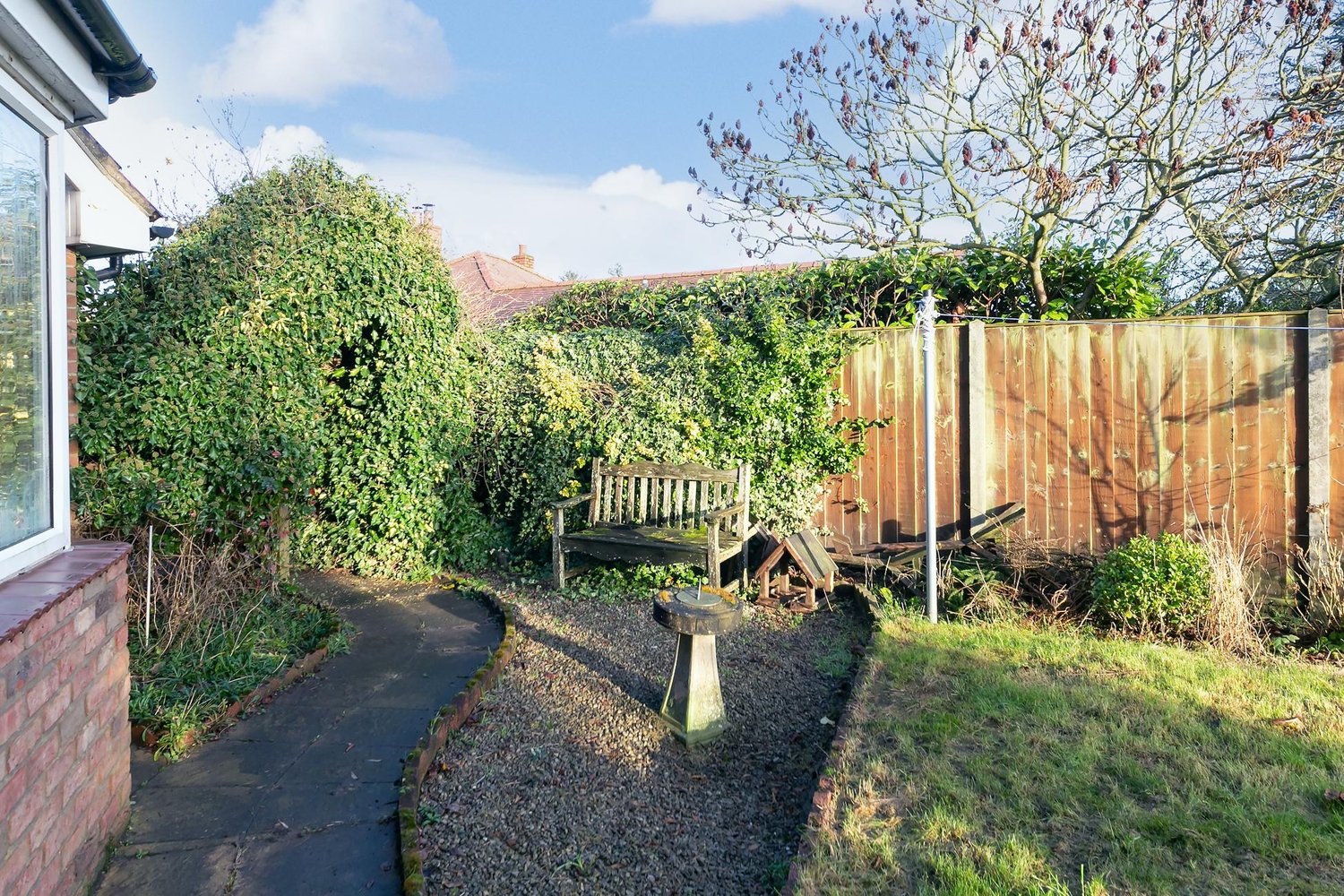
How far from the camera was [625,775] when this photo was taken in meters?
3.39

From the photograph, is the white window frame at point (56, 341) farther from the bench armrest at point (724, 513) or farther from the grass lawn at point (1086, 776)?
the bench armrest at point (724, 513)

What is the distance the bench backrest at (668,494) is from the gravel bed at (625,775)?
1.50m

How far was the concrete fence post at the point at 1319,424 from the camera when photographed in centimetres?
497

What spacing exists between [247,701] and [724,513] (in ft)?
10.8

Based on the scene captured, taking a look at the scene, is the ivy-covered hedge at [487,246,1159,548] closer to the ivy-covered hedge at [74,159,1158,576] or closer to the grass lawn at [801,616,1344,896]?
the ivy-covered hedge at [74,159,1158,576]

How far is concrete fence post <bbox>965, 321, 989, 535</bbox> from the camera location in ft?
19.9

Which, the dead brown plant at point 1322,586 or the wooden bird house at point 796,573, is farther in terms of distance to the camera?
the wooden bird house at point 796,573

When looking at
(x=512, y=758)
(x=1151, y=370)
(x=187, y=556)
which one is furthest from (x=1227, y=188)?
(x=187, y=556)

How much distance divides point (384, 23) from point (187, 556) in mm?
5845

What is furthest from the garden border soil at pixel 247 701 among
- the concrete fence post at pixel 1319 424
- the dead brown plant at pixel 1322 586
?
the concrete fence post at pixel 1319 424

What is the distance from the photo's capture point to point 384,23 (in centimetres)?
780

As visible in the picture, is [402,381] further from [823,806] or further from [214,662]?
[823,806]

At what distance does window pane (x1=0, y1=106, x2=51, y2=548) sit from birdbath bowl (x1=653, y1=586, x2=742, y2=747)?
2530mm

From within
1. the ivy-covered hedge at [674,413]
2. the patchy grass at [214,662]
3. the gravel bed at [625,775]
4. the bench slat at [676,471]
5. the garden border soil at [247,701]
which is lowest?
the gravel bed at [625,775]
